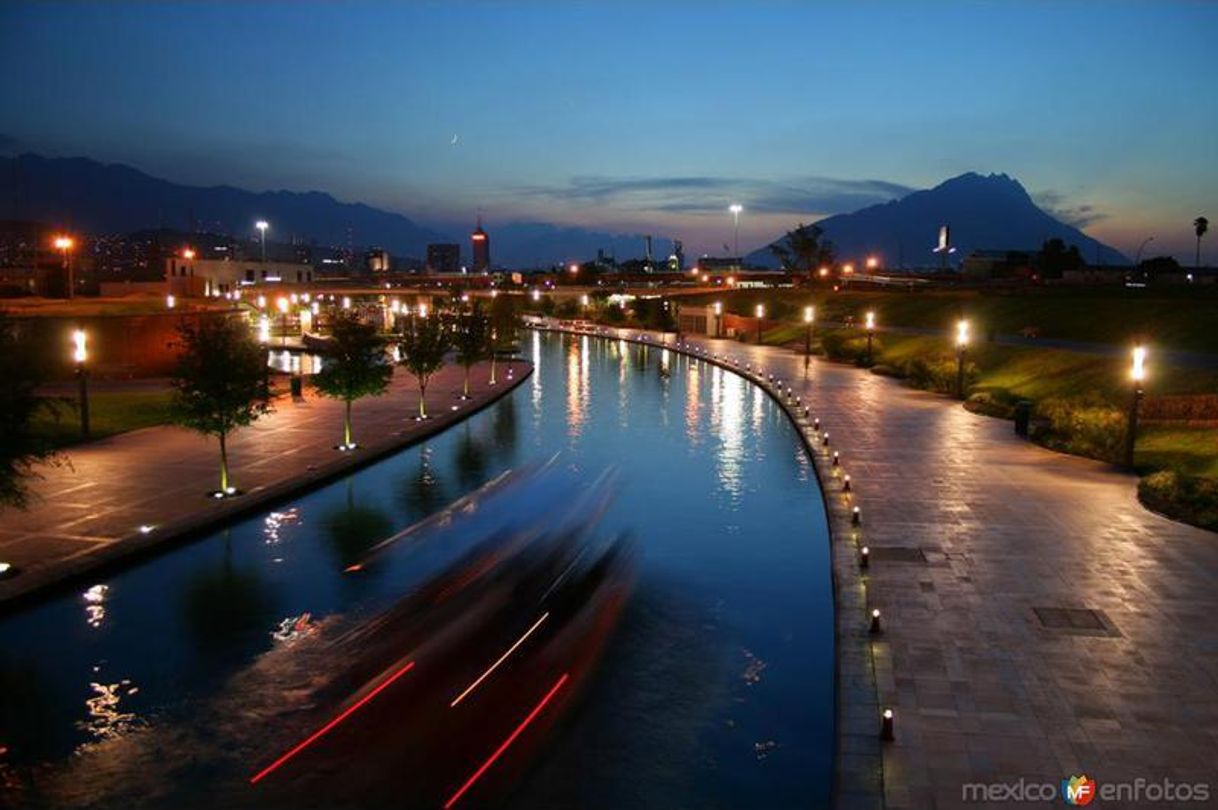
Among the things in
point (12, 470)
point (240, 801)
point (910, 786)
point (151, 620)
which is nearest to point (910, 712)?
point (910, 786)

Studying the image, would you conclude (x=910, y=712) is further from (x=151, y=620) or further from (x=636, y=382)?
(x=636, y=382)

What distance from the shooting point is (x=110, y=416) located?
105 feet

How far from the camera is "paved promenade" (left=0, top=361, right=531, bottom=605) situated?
56.3ft

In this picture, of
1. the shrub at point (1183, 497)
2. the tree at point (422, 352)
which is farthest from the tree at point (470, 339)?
the shrub at point (1183, 497)

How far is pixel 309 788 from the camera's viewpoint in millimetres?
9898

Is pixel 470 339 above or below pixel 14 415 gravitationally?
below

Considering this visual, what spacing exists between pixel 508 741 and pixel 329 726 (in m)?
2.24

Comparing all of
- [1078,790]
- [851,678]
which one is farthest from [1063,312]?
[1078,790]

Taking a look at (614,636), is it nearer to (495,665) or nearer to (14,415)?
(495,665)

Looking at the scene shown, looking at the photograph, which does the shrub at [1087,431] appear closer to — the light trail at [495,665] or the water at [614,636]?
the water at [614,636]

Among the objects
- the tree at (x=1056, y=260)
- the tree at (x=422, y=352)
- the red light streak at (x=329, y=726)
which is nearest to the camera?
the red light streak at (x=329, y=726)

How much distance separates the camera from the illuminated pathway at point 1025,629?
9.59 metres

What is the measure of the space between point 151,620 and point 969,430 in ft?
83.0

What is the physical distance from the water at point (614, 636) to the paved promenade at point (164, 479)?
0.63 metres
